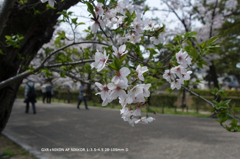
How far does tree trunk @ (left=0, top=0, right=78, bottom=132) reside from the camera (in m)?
2.90

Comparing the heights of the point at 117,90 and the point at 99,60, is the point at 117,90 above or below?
below

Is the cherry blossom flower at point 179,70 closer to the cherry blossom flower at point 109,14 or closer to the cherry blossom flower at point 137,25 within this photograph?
the cherry blossom flower at point 137,25

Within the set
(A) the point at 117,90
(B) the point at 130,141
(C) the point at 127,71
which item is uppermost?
(C) the point at 127,71

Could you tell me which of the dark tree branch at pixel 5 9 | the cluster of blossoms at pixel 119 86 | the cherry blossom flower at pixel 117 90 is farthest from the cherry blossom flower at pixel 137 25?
the dark tree branch at pixel 5 9

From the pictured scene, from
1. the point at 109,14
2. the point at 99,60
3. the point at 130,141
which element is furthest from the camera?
the point at 130,141

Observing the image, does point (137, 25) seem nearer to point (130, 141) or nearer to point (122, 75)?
point (122, 75)

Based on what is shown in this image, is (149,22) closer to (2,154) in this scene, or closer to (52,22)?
(52,22)

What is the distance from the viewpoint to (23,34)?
9.86 ft

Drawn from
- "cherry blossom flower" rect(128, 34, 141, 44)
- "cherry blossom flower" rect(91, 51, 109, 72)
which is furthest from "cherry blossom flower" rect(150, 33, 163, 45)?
"cherry blossom flower" rect(91, 51, 109, 72)

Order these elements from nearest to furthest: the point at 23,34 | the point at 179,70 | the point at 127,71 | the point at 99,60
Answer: the point at 127,71 < the point at 99,60 < the point at 179,70 < the point at 23,34

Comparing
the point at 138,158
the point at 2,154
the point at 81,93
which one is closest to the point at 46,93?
the point at 81,93

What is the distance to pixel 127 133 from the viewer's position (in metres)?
6.26

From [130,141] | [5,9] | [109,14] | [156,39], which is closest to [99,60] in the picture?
[109,14]

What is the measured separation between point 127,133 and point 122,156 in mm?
2029
